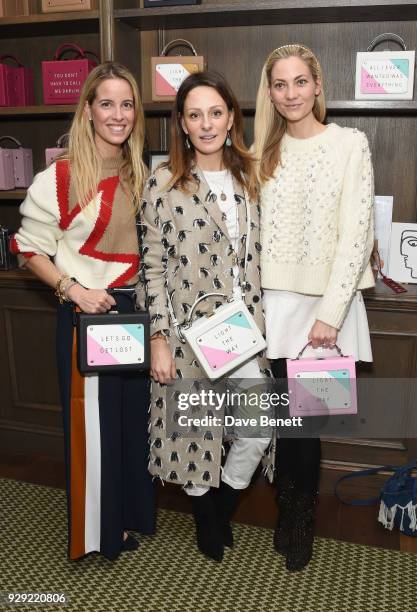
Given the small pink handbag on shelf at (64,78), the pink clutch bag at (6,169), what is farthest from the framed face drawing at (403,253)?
the pink clutch bag at (6,169)

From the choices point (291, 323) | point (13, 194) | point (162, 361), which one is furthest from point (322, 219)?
point (13, 194)

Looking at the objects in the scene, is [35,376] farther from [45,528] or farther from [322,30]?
[322,30]

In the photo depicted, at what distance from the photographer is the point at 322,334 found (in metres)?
1.94

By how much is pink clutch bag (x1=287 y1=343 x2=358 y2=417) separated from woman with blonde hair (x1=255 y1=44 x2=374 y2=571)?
0.21 ft

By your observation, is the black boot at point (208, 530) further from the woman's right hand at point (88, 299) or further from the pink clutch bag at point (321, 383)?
the woman's right hand at point (88, 299)

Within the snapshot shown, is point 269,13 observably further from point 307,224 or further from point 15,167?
point 15,167

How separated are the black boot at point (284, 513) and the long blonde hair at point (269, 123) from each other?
986mm

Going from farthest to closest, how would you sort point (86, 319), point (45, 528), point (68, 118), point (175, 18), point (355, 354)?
point (68, 118) < point (175, 18) < point (45, 528) < point (355, 354) < point (86, 319)

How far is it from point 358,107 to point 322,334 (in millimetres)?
954

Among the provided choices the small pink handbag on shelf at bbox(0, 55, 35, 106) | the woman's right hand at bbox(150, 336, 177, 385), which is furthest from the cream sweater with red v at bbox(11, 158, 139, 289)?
the small pink handbag on shelf at bbox(0, 55, 35, 106)

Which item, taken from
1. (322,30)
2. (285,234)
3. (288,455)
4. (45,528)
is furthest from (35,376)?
(322,30)

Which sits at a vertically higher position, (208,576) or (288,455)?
(288,455)

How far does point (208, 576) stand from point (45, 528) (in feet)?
2.18

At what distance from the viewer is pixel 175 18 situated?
8.57ft
